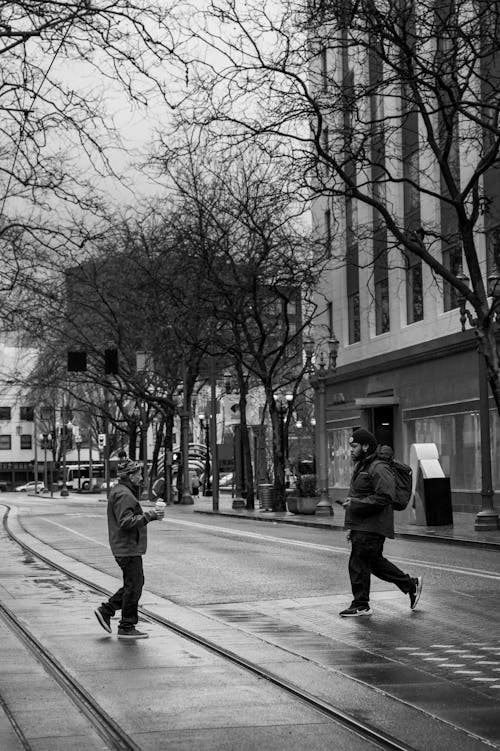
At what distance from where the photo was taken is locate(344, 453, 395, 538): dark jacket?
40.9 ft

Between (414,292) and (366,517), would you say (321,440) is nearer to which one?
(414,292)

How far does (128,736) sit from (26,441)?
137 meters

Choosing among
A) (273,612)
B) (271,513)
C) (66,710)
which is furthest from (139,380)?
(66,710)

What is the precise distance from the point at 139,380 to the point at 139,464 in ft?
155

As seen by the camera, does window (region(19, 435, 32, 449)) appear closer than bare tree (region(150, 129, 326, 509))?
No

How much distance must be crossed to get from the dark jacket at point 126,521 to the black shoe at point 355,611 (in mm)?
2605

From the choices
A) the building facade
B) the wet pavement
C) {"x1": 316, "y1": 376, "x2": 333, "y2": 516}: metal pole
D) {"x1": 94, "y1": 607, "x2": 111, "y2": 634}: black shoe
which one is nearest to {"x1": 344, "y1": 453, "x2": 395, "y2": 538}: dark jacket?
the wet pavement

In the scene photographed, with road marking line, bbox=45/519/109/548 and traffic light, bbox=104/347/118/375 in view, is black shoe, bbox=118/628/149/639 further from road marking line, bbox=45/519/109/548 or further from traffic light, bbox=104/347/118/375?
traffic light, bbox=104/347/118/375

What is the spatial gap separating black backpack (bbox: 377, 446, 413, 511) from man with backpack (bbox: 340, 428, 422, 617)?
0.03 m

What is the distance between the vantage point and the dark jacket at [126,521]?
10859mm

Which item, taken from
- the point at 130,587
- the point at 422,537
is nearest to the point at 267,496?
the point at 422,537

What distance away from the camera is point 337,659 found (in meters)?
9.91

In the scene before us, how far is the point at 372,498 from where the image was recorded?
12508 mm

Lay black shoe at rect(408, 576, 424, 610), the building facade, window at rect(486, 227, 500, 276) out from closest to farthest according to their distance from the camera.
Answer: black shoe at rect(408, 576, 424, 610) < window at rect(486, 227, 500, 276) < the building facade
